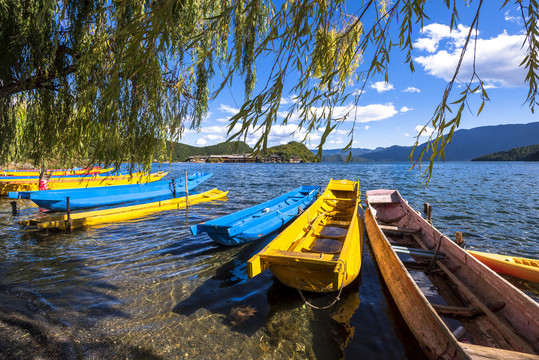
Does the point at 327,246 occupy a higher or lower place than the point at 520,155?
lower

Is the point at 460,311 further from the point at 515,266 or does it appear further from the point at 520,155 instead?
the point at 520,155

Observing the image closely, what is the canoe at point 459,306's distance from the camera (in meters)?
2.91

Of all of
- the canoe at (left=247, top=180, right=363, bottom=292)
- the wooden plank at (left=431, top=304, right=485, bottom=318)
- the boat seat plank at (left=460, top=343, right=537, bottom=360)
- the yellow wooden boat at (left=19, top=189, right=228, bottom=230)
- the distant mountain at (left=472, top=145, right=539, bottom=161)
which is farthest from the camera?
the distant mountain at (left=472, top=145, right=539, bottom=161)

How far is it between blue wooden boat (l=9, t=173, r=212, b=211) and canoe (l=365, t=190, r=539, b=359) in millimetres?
12620

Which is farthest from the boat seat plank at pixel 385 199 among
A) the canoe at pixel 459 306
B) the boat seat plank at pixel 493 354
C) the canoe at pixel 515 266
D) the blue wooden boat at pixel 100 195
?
the blue wooden boat at pixel 100 195

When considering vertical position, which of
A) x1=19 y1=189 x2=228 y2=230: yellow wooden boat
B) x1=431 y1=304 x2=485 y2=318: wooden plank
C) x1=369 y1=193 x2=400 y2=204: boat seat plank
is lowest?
x1=19 y1=189 x2=228 y2=230: yellow wooden boat

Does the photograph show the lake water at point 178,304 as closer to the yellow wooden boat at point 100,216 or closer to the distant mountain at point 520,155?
the yellow wooden boat at point 100,216

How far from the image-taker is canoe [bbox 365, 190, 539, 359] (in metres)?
2.91

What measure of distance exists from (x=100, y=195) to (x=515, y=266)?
17.9 m

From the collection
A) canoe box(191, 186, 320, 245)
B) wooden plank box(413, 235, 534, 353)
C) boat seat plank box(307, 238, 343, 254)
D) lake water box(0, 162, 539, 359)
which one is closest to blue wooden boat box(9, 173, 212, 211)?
lake water box(0, 162, 539, 359)

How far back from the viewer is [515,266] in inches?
212

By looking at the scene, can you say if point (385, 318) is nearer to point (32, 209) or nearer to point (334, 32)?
point (334, 32)

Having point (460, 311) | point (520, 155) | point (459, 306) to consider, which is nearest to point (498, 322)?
point (460, 311)

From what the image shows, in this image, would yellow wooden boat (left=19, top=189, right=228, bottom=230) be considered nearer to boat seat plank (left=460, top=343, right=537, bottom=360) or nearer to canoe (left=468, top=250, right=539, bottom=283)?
boat seat plank (left=460, top=343, right=537, bottom=360)
